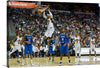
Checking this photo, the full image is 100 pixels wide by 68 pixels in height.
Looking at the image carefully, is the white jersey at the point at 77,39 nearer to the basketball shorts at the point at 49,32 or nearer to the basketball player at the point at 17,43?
the basketball shorts at the point at 49,32

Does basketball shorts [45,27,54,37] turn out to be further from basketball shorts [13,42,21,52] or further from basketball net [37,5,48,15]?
basketball shorts [13,42,21,52]

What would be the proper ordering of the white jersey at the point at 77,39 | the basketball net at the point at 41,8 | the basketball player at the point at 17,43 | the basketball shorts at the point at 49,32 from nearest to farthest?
the basketball net at the point at 41,8, the basketball player at the point at 17,43, the white jersey at the point at 77,39, the basketball shorts at the point at 49,32

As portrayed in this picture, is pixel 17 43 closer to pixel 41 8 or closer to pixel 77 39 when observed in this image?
pixel 41 8

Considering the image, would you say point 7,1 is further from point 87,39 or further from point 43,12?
point 87,39

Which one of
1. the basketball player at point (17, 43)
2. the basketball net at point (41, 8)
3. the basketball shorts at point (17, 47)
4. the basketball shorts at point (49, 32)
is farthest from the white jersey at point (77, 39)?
the basketball shorts at point (17, 47)

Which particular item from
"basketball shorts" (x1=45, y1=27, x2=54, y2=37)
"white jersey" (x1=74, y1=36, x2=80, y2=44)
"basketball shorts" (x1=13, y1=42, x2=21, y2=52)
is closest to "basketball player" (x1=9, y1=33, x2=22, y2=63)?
"basketball shorts" (x1=13, y1=42, x2=21, y2=52)

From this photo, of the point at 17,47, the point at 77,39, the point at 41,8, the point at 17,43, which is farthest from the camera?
the point at 17,47

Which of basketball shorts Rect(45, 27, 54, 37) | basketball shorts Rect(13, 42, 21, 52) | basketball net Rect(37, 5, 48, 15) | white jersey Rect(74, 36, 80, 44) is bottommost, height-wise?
basketball shorts Rect(13, 42, 21, 52)

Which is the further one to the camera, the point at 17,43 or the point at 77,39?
the point at 17,43

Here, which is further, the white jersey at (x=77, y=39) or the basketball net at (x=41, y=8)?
the white jersey at (x=77, y=39)

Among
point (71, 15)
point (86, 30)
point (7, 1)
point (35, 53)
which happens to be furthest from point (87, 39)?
point (7, 1)

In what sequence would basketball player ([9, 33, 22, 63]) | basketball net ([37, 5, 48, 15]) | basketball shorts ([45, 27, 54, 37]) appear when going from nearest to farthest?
basketball net ([37, 5, 48, 15]), basketball player ([9, 33, 22, 63]), basketball shorts ([45, 27, 54, 37])

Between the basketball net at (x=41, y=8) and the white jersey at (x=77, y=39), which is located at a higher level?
the basketball net at (x=41, y=8)

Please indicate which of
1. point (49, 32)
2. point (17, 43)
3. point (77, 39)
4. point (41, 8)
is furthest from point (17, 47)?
point (77, 39)
